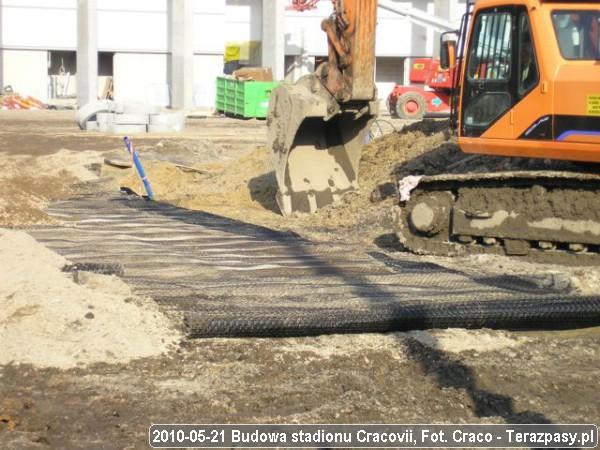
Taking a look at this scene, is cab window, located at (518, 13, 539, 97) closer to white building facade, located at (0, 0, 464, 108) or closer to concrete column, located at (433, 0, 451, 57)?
white building facade, located at (0, 0, 464, 108)

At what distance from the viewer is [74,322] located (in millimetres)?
6660

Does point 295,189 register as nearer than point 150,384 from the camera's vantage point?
No

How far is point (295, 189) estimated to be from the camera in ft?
46.0

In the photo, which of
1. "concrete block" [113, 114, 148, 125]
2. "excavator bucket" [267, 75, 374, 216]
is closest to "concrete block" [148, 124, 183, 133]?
"concrete block" [113, 114, 148, 125]

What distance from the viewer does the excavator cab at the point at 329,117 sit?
13156mm

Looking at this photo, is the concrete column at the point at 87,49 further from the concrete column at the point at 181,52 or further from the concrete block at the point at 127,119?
the concrete block at the point at 127,119

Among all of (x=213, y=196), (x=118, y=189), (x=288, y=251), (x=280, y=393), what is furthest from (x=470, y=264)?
(x=118, y=189)

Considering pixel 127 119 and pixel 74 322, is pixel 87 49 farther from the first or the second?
pixel 74 322

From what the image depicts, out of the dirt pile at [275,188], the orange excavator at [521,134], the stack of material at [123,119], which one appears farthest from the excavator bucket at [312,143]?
the stack of material at [123,119]

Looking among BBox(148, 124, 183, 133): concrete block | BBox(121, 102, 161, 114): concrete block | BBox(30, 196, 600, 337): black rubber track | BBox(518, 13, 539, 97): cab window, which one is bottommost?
BBox(30, 196, 600, 337): black rubber track

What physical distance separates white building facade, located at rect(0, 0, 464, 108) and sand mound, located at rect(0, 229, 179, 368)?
3589cm

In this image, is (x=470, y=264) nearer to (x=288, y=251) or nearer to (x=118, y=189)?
(x=288, y=251)

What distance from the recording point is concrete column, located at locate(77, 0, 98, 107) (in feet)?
136

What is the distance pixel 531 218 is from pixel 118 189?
347 inches
